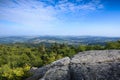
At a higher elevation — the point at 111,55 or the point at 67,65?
the point at 111,55

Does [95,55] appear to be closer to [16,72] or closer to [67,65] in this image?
[67,65]

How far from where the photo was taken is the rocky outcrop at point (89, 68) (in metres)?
17.5

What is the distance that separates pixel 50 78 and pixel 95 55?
21.5 feet

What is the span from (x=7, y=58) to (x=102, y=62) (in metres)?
75.8

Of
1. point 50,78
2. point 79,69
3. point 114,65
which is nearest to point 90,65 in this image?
point 79,69

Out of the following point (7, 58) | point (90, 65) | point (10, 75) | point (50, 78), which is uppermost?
point (90, 65)

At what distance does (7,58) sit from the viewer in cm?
8819

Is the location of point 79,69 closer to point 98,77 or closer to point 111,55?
point 98,77

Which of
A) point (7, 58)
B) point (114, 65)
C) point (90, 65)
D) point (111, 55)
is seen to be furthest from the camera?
point (7, 58)

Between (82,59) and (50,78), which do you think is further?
(82,59)

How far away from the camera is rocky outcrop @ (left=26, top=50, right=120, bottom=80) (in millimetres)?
17487

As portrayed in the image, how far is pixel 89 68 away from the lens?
18.9 metres

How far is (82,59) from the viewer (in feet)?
70.1

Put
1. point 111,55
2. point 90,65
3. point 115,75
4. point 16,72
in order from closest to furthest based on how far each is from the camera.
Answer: point 115,75 → point 90,65 → point 111,55 → point 16,72
